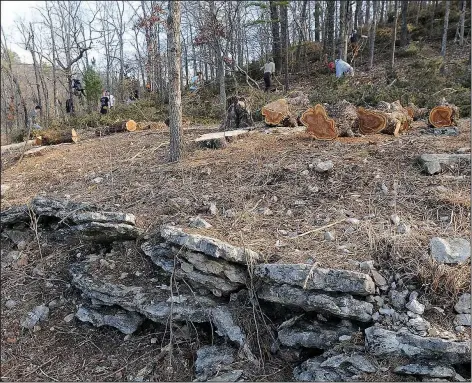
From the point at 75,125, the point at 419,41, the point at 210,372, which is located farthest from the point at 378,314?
the point at 419,41

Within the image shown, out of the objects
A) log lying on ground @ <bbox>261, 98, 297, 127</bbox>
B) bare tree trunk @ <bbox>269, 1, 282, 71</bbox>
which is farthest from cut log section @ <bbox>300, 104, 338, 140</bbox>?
bare tree trunk @ <bbox>269, 1, 282, 71</bbox>

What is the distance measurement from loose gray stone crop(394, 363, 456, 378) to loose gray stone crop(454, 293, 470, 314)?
500mm

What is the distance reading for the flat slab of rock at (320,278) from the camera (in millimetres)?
3111

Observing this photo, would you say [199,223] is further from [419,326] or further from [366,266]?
[419,326]

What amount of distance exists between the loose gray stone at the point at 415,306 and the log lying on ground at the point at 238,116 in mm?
5251

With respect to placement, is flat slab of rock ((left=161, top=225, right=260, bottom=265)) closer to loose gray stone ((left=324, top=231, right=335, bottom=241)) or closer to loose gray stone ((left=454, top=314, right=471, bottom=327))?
loose gray stone ((left=324, top=231, right=335, bottom=241))

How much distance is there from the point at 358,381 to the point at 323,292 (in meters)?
0.68

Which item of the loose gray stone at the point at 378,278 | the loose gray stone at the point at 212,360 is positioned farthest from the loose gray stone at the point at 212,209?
the loose gray stone at the point at 378,278

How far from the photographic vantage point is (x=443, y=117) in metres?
6.66

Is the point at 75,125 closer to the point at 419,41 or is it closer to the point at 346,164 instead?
the point at 346,164

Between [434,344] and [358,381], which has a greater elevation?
[434,344]

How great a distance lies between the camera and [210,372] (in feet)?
10.5

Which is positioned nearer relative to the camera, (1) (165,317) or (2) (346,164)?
(1) (165,317)

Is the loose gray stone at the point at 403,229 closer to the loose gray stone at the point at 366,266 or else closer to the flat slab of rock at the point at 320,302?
the loose gray stone at the point at 366,266
